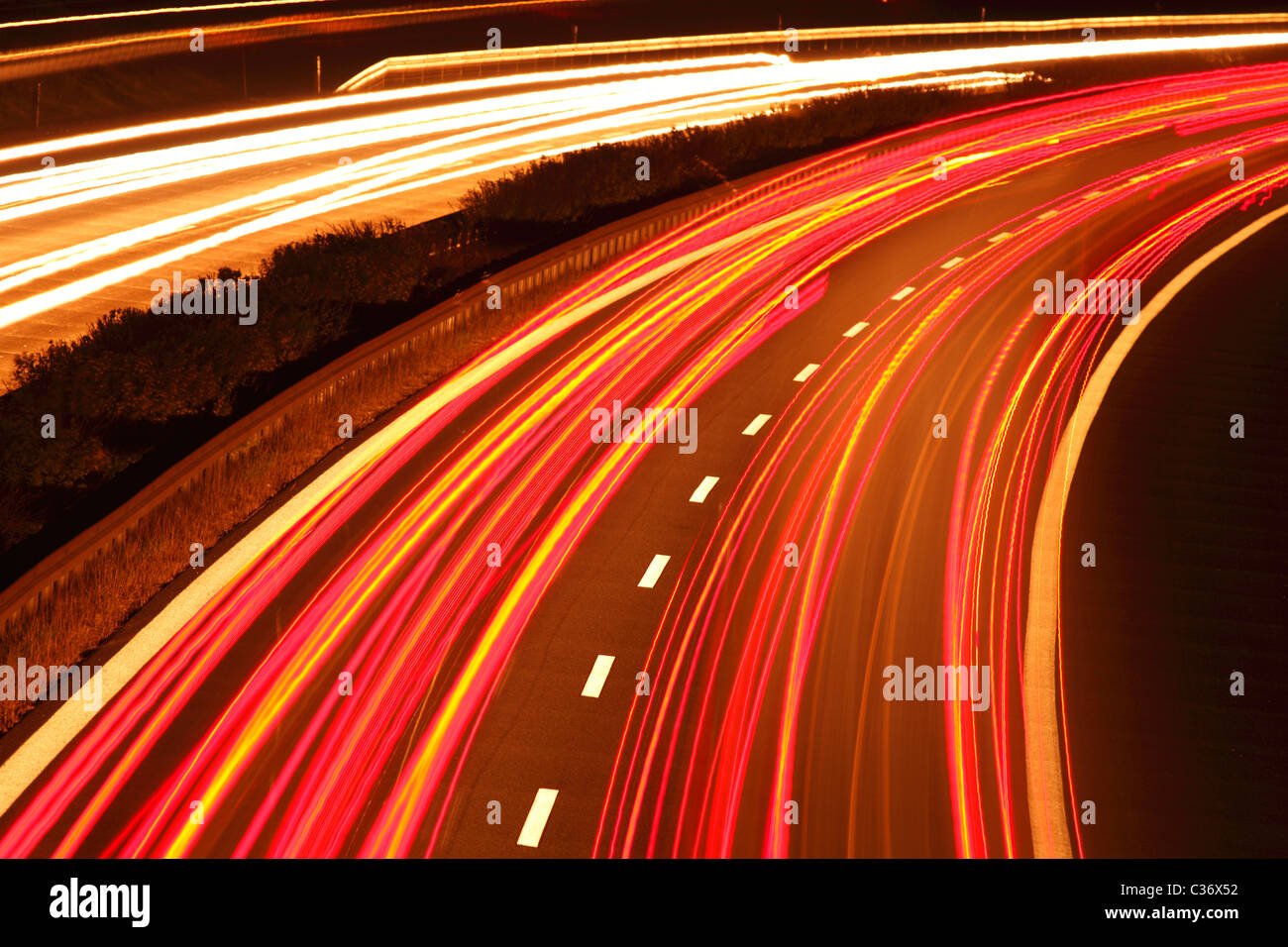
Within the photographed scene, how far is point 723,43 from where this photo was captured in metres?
51.4

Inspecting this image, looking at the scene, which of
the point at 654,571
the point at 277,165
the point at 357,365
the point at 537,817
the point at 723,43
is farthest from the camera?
the point at 723,43

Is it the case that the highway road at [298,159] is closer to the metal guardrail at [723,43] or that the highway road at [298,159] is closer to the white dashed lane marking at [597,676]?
the metal guardrail at [723,43]

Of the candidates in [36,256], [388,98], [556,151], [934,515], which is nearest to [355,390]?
[934,515]

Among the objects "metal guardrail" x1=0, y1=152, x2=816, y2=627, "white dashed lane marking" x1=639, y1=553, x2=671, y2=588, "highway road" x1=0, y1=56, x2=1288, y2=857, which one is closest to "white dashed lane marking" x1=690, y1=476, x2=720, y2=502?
"highway road" x1=0, y1=56, x2=1288, y2=857

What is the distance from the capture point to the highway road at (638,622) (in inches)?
382

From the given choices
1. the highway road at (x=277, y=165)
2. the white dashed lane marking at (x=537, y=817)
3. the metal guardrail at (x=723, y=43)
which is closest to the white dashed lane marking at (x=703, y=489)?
the white dashed lane marking at (x=537, y=817)

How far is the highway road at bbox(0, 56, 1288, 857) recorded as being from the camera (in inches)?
382

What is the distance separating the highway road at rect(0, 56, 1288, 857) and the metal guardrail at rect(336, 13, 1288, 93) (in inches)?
939

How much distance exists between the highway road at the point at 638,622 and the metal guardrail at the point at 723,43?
23.9 meters

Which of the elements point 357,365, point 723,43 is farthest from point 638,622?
point 723,43

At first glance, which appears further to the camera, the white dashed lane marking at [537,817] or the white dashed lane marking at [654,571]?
the white dashed lane marking at [654,571]

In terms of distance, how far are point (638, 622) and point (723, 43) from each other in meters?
42.1

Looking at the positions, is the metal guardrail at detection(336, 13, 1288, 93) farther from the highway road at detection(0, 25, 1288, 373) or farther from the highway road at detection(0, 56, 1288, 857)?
the highway road at detection(0, 56, 1288, 857)

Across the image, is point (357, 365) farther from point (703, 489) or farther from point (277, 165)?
point (277, 165)
